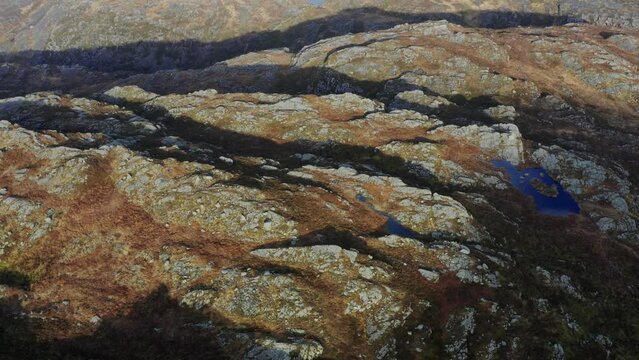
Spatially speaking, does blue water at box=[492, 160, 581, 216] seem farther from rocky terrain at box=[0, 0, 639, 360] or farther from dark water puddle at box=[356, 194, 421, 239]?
dark water puddle at box=[356, 194, 421, 239]

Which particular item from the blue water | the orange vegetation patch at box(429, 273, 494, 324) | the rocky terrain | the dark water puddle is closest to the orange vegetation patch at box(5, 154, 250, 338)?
the rocky terrain

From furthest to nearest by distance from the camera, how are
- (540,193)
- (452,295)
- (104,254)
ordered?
(540,193)
(104,254)
(452,295)

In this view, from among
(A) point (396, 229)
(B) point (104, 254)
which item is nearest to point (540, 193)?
(A) point (396, 229)

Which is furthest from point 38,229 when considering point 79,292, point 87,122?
point 87,122

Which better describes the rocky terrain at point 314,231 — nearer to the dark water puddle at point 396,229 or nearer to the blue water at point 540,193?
the dark water puddle at point 396,229

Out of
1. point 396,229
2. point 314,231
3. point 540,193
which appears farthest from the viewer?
point 540,193

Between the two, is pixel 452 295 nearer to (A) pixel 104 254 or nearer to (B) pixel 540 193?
(B) pixel 540 193

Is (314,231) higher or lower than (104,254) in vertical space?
lower
